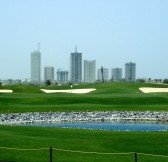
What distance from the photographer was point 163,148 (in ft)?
116

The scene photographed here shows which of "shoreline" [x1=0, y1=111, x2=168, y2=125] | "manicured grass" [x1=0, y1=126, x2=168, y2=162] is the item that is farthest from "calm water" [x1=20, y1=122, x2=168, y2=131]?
"manicured grass" [x1=0, y1=126, x2=168, y2=162]

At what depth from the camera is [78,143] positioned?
124 ft

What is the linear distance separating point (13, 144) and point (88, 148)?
228 inches

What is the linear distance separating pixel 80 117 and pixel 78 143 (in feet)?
104

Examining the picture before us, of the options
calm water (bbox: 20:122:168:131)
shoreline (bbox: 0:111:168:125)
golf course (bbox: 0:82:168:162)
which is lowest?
golf course (bbox: 0:82:168:162)

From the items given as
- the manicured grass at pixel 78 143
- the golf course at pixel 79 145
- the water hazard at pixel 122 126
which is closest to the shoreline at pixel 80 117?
the water hazard at pixel 122 126

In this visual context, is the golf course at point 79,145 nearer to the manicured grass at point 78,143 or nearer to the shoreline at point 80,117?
the manicured grass at point 78,143

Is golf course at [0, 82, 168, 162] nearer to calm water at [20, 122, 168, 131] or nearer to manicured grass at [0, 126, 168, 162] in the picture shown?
manicured grass at [0, 126, 168, 162]

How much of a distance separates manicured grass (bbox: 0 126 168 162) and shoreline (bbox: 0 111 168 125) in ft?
61.3

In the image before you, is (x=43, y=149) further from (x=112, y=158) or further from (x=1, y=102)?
(x=1, y=102)

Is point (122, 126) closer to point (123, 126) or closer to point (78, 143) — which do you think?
point (123, 126)

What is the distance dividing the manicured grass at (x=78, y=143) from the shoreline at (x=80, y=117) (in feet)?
61.3

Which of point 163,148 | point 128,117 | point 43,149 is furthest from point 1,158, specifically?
point 128,117

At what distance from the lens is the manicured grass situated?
105 ft
